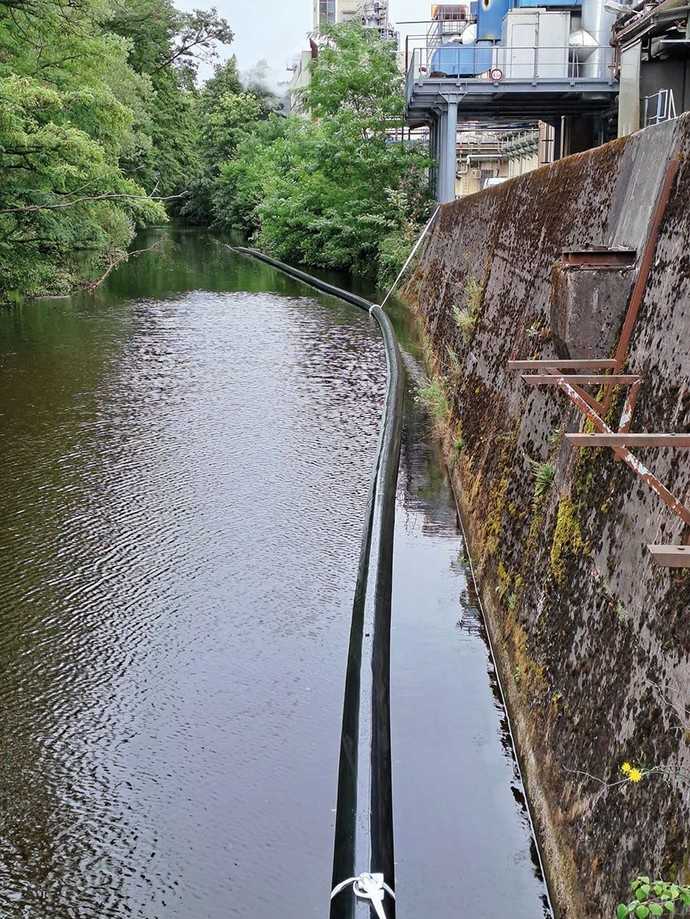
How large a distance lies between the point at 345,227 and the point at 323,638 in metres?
22.1

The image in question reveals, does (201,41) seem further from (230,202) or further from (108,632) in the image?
(108,632)

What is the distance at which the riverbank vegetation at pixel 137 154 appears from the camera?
17.8 meters

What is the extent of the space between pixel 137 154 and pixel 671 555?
108 ft

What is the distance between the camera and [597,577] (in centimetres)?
396

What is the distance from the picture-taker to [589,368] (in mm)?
Answer: 4328

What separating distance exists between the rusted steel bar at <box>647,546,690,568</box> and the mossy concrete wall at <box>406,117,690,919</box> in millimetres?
362

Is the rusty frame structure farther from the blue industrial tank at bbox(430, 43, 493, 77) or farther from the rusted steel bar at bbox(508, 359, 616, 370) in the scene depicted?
the blue industrial tank at bbox(430, 43, 493, 77)

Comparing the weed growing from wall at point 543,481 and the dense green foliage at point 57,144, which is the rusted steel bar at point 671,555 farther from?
the dense green foliage at point 57,144

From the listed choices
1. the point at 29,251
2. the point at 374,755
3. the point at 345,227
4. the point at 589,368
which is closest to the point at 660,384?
the point at 589,368

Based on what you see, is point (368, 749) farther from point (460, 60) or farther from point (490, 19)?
point (490, 19)

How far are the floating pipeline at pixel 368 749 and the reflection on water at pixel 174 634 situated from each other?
0.32 m

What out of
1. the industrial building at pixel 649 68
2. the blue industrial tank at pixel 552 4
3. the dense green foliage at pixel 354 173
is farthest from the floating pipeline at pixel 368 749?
the dense green foliage at pixel 354 173

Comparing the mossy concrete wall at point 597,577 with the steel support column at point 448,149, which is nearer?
the mossy concrete wall at point 597,577

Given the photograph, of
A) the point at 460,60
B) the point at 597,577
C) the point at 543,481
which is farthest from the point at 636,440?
the point at 460,60
